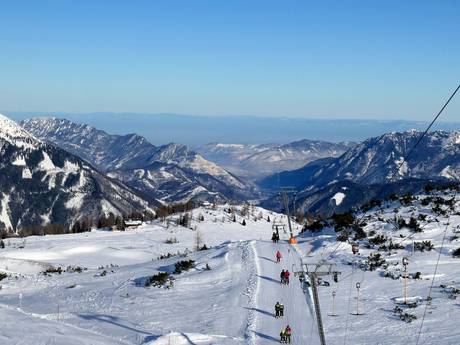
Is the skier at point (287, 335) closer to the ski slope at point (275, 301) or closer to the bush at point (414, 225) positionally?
the ski slope at point (275, 301)

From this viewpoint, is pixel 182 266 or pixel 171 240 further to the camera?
pixel 171 240

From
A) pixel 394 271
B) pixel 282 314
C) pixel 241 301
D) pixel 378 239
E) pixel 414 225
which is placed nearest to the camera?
pixel 282 314

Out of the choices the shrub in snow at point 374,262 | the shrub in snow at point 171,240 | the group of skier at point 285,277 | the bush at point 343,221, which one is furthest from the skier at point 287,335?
the shrub in snow at point 171,240

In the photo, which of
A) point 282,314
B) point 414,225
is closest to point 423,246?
point 414,225

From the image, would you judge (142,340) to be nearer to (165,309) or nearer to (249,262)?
(165,309)

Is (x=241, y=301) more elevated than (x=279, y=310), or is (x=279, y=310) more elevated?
(x=279, y=310)

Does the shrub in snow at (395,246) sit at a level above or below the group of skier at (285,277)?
above

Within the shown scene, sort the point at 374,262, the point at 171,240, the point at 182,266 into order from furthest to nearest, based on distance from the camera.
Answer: the point at 171,240
the point at 182,266
the point at 374,262

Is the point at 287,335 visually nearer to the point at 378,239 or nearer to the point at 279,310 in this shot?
the point at 279,310

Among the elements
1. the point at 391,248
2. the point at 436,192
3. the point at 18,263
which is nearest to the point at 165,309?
the point at 391,248

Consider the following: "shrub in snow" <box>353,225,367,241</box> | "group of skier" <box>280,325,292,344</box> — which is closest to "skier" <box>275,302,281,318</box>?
"group of skier" <box>280,325,292,344</box>
